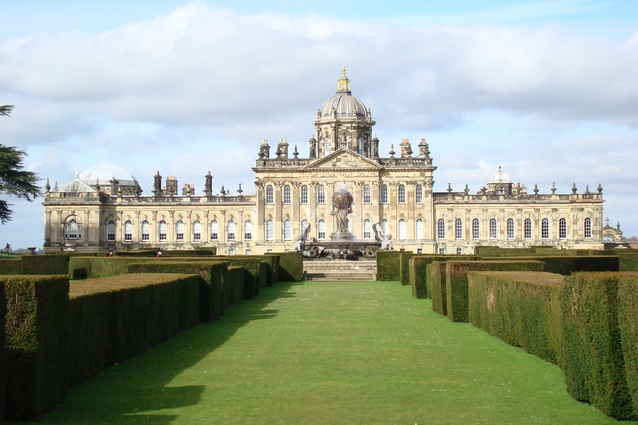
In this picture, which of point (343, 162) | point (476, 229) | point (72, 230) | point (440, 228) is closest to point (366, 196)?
→ point (343, 162)

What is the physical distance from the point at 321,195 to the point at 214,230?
923 centimetres

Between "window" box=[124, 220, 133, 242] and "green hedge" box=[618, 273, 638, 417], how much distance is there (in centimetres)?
6982

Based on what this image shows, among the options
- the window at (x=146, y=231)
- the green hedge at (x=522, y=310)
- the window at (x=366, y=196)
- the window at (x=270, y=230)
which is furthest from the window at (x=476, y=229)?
the green hedge at (x=522, y=310)

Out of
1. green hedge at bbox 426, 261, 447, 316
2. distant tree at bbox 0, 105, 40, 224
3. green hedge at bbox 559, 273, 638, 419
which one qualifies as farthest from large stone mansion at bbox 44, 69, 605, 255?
green hedge at bbox 559, 273, 638, 419

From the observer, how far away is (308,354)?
13680 mm

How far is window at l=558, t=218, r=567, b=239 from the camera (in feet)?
246

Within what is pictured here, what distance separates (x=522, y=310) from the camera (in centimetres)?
1385

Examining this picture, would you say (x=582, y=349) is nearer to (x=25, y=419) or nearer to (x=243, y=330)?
(x=25, y=419)

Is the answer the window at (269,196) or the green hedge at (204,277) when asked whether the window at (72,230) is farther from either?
the green hedge at (204,277)

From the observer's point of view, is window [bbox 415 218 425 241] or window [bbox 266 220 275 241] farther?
window [bbox 415 218 425 241]

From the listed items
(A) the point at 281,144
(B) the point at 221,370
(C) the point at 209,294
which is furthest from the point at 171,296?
(A) the point at 281,144

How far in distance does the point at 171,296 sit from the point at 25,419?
6.87 m

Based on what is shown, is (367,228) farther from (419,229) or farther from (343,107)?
→ (343,107)

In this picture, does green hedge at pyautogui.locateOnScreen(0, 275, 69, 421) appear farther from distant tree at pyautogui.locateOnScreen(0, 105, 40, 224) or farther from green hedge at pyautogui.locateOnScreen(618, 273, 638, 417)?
distant tree at pyautogui.locateOnScreen(0, 105, 40, 224)
